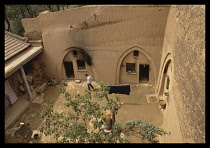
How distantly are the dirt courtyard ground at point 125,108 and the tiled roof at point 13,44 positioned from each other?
145 inches

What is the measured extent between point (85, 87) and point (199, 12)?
32.4ft

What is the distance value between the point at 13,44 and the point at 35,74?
9.30ft

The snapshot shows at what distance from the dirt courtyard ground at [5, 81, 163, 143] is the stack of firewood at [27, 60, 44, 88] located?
0.96 m

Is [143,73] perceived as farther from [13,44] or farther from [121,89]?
[13,44]

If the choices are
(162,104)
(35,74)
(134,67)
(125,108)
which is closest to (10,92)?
(35,74)

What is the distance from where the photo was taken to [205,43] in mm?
5355

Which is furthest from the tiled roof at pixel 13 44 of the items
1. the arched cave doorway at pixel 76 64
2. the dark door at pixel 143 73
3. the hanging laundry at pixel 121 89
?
the dark door at pixel 143 73

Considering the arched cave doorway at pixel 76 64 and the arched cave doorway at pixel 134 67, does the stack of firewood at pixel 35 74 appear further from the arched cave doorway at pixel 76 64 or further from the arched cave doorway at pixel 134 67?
the arched cave doorway at pixel 134 67

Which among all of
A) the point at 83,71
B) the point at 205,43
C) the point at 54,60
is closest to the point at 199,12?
the point at 205,43

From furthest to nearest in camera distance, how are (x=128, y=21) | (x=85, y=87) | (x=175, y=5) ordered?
1. (x=85, y=87)
2. (x=128, y=21)
3. (x=175, y=5)

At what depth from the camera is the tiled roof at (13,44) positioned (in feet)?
38.3

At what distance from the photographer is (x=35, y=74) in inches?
550

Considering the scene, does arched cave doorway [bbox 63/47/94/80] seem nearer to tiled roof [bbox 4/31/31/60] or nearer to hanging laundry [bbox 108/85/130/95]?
hanging laundry [bbox 108/85/130/95]
